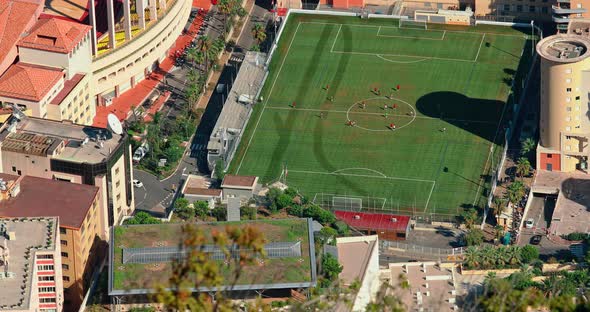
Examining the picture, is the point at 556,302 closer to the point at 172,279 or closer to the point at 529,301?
the point at 529,301

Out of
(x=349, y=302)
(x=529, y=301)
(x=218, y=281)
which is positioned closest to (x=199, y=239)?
(x=218, y=281)

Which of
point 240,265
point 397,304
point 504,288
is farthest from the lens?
point 397,304

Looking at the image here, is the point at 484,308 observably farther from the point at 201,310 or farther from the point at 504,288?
the point at 201,310

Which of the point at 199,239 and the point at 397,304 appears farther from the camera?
the point at 397,304

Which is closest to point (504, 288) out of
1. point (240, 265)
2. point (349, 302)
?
point (349, 302)

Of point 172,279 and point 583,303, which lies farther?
point 583,303

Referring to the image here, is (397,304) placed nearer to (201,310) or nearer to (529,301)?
(529,301)

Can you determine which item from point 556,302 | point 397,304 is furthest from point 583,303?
point 397,304

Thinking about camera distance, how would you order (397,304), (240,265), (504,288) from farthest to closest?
(397,304) → (504,288) → (240,265)
